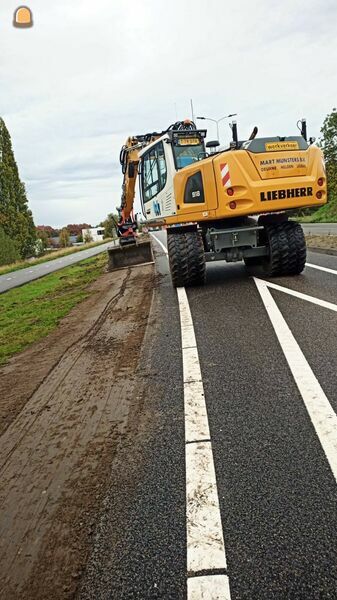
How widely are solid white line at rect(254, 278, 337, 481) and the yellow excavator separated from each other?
313cm

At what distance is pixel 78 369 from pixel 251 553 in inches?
121

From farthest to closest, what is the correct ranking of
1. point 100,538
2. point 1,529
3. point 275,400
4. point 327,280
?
point 327,280 < point 275,400 < point 1,529 < point 100,538

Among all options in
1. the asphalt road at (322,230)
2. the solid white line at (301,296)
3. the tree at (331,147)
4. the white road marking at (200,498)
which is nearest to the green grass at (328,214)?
the tree at (331,147)

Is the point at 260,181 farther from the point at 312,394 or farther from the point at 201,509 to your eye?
the point at 201,509

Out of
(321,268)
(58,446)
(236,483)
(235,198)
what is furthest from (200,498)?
(321,268)

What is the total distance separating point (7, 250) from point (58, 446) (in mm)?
52441

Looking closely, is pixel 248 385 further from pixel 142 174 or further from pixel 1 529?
pixel 142 174

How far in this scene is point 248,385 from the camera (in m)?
3.65

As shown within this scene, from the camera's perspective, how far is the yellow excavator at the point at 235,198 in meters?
7.58

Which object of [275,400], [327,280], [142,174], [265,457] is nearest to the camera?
[265,457]

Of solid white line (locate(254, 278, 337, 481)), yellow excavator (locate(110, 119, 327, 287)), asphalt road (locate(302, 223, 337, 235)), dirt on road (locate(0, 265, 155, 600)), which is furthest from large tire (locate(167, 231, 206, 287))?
asphalt road (locate(302, 223, 337, 235))

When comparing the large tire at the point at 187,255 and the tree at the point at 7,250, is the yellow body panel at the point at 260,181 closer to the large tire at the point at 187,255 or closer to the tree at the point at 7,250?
the large tire at the point at 187,255

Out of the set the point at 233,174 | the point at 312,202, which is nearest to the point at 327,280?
the point at 312,202

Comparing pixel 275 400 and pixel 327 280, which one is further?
pixel 327 280
